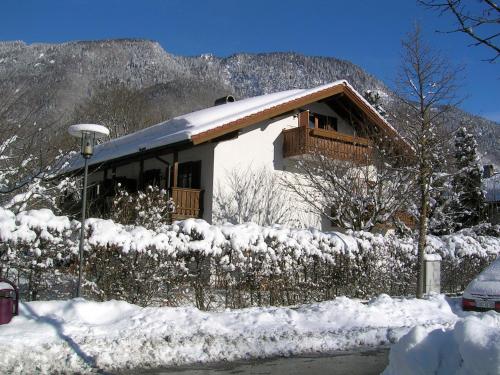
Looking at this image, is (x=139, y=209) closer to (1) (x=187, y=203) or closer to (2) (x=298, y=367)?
(1) (x=187, y=203)

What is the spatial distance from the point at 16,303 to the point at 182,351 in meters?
2.65

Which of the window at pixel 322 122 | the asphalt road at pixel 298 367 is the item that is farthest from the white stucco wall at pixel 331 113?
the asphalt road at pixel 298 367

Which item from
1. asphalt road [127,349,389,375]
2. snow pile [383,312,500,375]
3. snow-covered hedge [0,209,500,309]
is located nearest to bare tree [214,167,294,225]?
snow-covered hedge [0,209,500,309]

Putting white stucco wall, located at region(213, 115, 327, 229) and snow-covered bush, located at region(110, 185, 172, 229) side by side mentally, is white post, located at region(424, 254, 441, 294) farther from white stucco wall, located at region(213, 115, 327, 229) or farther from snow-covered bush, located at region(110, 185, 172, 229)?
snow-covered bush, located at region(110, 185, 172, 229)

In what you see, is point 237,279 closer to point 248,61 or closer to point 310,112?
point 310,112

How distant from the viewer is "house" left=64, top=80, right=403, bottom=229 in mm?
18703

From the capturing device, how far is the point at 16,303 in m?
8.09

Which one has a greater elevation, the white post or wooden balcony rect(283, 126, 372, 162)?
wooden balcony rect(283, 126, 372, 162)

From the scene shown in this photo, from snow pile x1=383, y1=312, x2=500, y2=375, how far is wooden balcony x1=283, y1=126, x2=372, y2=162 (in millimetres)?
14238

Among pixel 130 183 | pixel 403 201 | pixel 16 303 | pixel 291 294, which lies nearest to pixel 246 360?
pixel 16 303

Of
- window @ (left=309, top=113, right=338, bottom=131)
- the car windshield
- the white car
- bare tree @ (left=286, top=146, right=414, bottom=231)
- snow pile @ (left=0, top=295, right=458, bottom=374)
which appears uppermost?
window @ (left=309, top=113, right=338, bottom=131)

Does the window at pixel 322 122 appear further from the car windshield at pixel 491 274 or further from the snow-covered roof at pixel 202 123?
the car windshield at pixel 491 274

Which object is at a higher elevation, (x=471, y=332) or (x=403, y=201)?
Answer: (x=403, y=201)

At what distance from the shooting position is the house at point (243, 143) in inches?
736
